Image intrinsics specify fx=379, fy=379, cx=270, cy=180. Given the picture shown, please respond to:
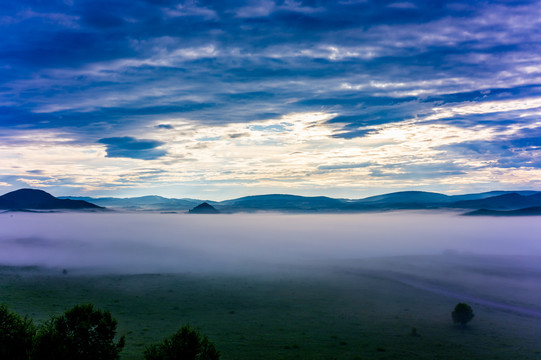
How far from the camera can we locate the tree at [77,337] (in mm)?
39719

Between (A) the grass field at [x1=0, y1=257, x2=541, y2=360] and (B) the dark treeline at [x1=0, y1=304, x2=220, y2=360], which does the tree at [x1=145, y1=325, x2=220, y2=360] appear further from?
(A) the grass field at [x1=0, y1=257, x2=541, y2=360]

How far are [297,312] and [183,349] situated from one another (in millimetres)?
67731

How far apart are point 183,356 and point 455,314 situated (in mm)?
74906

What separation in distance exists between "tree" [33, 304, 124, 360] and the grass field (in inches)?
948

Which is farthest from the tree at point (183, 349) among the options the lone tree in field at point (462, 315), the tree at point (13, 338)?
the lone tree in field at point (462, 315)

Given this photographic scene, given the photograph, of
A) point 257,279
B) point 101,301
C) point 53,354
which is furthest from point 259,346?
point 257,279

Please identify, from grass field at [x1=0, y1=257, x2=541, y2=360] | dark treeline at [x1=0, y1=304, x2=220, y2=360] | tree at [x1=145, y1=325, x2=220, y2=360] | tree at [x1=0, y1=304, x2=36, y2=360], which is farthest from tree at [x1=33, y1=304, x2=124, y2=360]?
grass field at [x1=0, y1=257, x2=541, y2=360]

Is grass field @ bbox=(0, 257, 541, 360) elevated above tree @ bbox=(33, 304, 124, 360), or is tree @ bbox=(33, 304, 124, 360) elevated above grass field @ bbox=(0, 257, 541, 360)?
tree @ bbox=(33, 304, 124, 360)

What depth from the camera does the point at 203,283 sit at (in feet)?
499

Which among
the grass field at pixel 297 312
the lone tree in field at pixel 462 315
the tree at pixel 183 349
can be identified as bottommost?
the grass field at pixel 297 312

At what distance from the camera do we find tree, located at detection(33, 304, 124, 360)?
39.7 m

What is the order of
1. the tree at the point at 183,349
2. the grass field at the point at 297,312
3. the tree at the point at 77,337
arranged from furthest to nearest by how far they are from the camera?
the grass field at the point at 297,312 → the tree at the point at 77,337 → the tree at the point at 183,349

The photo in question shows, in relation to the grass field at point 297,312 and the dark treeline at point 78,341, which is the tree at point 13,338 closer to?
the dark treeline at point 78,341

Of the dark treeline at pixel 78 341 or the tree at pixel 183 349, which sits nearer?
the tree at pixel 183 349
